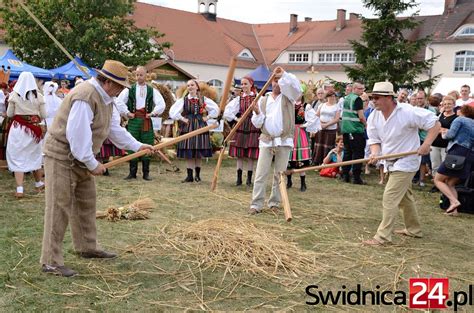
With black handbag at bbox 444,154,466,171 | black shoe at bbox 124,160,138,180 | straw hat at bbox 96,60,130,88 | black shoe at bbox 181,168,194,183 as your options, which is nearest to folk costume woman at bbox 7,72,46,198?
black shoe at bbox 124,160,138,180

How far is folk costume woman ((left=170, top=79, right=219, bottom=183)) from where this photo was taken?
9.18 metres

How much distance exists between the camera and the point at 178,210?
22.8 ft

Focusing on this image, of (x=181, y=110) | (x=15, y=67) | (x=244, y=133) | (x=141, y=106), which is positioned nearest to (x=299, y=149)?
(x=244, y=133)

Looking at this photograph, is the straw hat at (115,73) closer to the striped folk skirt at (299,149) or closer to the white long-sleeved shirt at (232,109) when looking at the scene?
the white long-sleeved shirt at (232,109)

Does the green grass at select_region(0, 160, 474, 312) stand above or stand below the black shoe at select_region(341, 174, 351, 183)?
below

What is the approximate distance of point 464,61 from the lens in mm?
34656

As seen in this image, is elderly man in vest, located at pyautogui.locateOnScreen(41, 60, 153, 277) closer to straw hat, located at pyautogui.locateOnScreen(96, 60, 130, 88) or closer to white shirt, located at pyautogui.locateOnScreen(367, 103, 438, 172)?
straw hat, located at pyautogui.locateOnScreen(96, 60, 130, 88)

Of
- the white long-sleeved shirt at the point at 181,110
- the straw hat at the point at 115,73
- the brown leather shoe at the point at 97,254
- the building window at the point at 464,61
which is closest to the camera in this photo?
the straw hat at the point at 115,73

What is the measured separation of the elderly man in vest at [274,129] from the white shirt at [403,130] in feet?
4.35

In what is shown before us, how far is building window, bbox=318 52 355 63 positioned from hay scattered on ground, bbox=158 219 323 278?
121ft

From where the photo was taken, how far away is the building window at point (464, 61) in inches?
1356

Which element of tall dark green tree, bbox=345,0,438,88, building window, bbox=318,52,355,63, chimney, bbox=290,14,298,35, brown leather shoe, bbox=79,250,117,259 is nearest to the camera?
brown leather shoe, bbox=79,250,117,259

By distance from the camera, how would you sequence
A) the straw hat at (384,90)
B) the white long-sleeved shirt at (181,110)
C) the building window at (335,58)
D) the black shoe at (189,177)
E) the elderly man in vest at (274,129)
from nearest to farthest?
the straw hat at (384,90), the elderly man in vest at (274,129), the white long-sleeved shirt at (181,110), the black shoe at (189,177), the building window at (335,58)

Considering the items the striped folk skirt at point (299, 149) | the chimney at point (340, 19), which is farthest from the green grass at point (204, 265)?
the chimney at point (340, 19)
